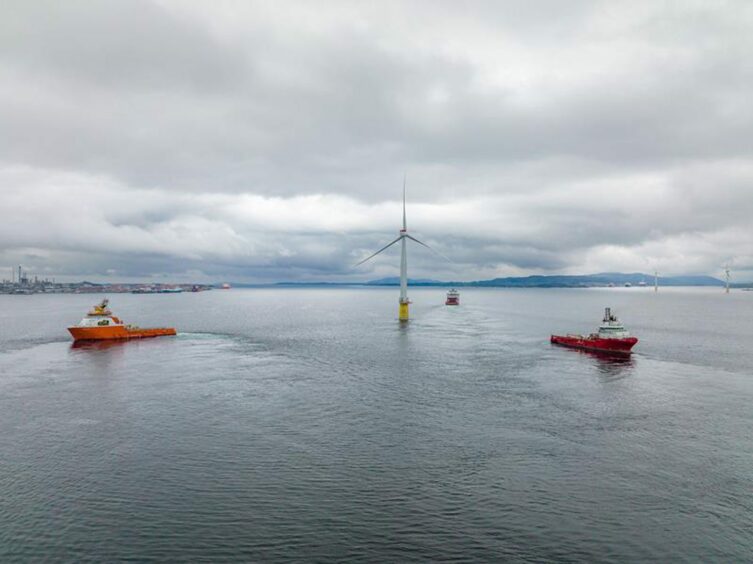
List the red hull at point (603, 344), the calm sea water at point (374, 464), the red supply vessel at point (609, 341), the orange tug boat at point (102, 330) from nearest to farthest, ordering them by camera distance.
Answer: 1. the calm sea water at point (374, 464)
2. the red hull at point (603, 344)
3. the red supply vessel at point (609, 341)
4. the orange tug boat at point (102, 330)

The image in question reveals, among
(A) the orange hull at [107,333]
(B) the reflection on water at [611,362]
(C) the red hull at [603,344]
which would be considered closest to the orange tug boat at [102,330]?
(A) the orange hull at [107,333]

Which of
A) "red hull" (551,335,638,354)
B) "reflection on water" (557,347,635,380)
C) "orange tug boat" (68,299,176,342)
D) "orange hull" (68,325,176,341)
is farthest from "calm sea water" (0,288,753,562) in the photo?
"orange tug boat" (68,299,176,342)

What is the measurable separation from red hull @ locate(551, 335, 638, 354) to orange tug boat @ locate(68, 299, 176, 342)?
4925 inches

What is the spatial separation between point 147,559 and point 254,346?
335ft

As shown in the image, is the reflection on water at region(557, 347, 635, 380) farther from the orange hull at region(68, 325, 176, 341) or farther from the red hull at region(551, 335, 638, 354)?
the orange hull at region(68, 325, 176, 341)

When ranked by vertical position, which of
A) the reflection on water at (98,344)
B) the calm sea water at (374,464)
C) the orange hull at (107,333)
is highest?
the orange hull at (107,333)

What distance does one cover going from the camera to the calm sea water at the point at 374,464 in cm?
3466

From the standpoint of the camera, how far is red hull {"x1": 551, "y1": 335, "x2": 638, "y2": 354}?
121281 mm

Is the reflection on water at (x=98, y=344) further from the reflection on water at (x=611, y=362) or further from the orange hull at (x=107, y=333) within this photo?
the reflection on water at (x=611, y=362)

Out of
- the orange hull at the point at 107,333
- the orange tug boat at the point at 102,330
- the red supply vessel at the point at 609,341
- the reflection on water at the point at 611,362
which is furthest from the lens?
the orange tug boat at the point at 102,330

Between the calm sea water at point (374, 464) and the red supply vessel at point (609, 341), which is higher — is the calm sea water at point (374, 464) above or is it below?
below

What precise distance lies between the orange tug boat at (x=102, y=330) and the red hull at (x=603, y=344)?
125 m

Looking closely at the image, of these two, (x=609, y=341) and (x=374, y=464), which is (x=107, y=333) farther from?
(x=609, y=341)

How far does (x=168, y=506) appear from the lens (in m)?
39.2
